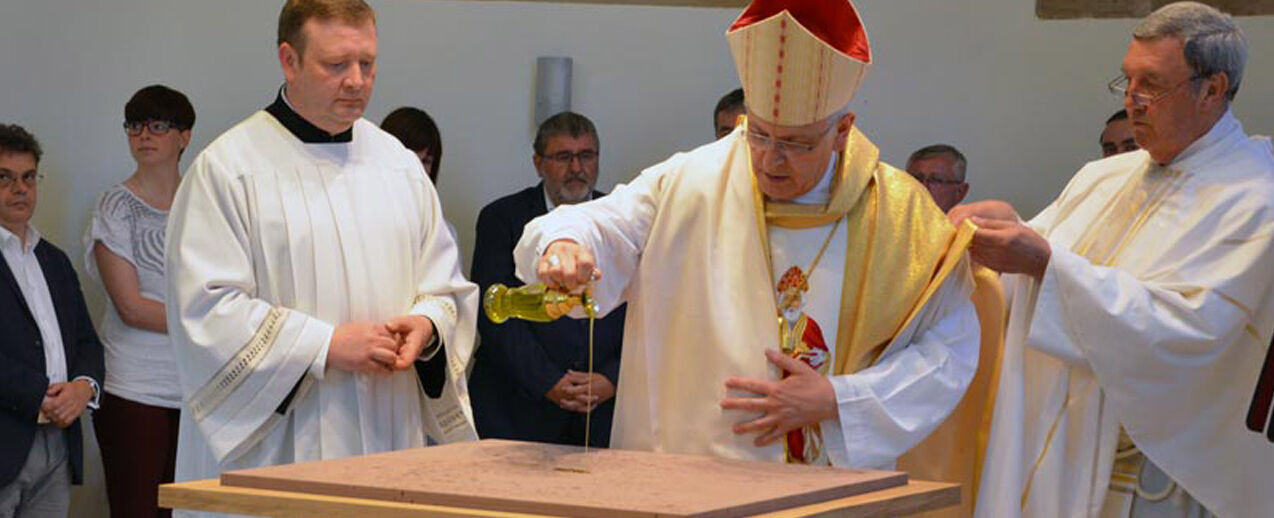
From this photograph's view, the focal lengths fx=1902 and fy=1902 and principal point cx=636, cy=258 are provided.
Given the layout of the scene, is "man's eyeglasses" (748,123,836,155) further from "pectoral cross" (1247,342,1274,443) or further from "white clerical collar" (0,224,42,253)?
"white clerical collar" (0,224,42,253)

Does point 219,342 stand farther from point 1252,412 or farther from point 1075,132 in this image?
point 1075,132

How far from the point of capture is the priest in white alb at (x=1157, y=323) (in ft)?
14.3

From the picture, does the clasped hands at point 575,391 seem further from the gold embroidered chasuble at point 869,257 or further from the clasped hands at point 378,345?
the gold embroidered chasuble at point 869,257

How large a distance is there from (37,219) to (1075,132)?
4.03 meters

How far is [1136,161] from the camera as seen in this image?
4734 mm

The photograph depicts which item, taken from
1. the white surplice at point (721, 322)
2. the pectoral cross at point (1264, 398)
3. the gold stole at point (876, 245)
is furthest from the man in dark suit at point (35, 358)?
the pectoral cross at point (1264, 398)

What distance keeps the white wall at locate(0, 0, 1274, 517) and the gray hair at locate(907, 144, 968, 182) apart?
0.54m

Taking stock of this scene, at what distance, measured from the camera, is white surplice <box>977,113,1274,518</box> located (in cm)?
435

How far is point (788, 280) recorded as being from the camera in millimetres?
4098

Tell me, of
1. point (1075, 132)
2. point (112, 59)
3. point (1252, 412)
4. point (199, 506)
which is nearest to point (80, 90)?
point (112, 59)

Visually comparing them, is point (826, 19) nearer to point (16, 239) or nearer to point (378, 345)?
point (378, 345)

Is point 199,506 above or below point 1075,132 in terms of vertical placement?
below

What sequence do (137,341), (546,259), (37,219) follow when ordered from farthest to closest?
(37,219)
(137,341)
(546,259)

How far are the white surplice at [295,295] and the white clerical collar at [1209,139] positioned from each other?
1.83m
